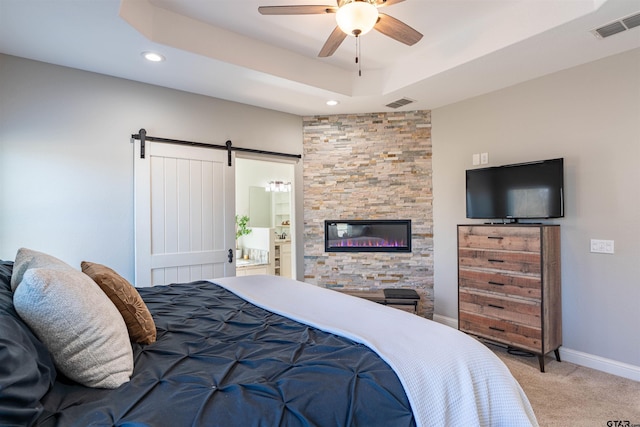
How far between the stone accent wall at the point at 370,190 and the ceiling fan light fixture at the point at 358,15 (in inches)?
95.3

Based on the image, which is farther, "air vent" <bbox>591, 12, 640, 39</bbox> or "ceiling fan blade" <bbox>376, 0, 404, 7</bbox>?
"air vent" <bbox>591, 12, 640, 39</bbox>

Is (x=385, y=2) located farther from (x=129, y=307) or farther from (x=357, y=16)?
(x=129, y=307)

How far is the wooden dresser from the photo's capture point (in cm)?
280

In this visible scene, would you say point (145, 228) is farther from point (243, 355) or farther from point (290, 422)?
→ point (290, 422)

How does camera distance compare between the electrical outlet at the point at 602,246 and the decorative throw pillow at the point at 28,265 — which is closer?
the decorative throw pillow at the point at 28,265

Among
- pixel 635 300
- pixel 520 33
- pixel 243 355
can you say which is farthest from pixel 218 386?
pixel 635 300

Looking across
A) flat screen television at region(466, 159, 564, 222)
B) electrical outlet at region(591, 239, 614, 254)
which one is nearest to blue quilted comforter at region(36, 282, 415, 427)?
flat screen television at region(466, 159, 564, 222)

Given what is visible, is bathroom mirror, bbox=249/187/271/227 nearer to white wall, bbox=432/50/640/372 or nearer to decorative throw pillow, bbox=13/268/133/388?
white wall, bbox=432/50/640/372

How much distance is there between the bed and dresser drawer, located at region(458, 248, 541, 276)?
73.3 inches

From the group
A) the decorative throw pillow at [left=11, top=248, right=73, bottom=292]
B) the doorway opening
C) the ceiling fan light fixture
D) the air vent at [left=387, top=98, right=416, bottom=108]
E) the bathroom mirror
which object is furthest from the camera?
the bathroom mirror

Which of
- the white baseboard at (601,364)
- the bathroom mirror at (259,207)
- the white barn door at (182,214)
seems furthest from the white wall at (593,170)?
the bathroom mirror at (259,207)

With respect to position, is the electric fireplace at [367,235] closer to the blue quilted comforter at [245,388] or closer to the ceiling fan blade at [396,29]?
the ceiling fan blade at [396,29]

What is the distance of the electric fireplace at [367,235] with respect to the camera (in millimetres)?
4316

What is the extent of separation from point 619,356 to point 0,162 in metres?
5.22
